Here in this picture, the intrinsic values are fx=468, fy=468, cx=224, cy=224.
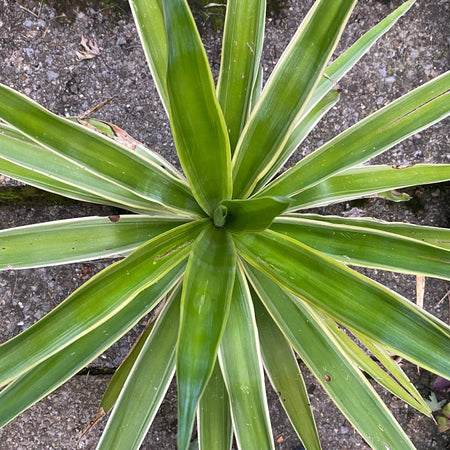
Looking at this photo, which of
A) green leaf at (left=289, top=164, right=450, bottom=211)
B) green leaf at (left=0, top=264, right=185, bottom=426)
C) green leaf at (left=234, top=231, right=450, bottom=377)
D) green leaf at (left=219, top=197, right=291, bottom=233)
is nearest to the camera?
green leaf at (left=219, top=197, right=291, bottom=233)

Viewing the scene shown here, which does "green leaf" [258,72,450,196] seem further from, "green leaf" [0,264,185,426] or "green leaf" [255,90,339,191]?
"green leaf" [0,264,185,426]

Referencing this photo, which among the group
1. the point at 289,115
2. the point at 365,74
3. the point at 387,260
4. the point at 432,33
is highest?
Answer: the point at 432,33

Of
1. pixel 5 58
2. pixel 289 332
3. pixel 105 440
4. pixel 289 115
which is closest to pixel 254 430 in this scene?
pixel 289 332

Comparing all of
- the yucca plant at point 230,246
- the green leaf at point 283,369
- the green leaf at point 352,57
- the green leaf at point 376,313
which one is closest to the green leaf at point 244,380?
the yucca plant at point 230,246

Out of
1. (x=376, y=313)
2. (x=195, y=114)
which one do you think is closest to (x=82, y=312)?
(x=195, y=114)

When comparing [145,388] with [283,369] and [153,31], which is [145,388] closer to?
[283,369]

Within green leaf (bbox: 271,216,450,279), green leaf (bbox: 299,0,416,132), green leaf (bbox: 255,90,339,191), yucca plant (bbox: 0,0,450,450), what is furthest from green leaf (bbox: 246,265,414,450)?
green leaf (bbox: 299,0,416,132)

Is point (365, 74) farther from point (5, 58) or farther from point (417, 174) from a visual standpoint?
point (5, 58)
